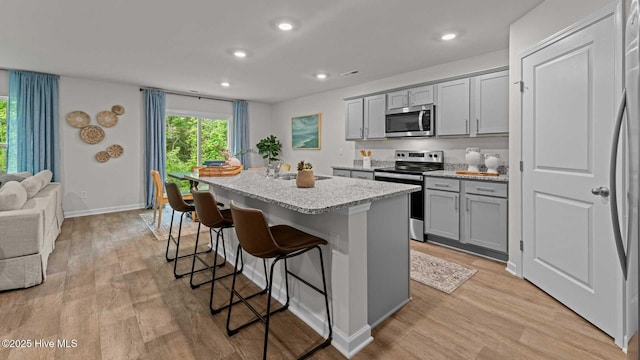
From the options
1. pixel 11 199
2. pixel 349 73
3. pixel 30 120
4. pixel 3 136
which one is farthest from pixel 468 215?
pixel 3 136

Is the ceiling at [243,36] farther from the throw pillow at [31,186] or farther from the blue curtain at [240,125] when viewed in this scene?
the blue curtain at [240,125]

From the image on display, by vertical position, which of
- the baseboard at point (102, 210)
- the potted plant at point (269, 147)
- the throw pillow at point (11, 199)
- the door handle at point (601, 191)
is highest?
the potted plant at point (269, 147)

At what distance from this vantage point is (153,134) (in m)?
5.78

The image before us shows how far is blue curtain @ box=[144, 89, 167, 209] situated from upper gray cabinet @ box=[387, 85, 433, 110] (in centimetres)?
438

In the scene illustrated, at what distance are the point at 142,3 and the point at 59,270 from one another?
2621 millimetres

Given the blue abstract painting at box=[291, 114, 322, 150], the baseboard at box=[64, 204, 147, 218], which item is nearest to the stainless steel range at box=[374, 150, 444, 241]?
the blue abstract painting at box=[291, 114, 322, 150]

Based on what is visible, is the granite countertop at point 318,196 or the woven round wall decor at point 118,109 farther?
the woven round wall decor at point 118,109

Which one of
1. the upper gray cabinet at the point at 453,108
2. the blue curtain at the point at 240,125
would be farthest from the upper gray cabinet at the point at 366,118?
the blue curtain at the point at 240,125

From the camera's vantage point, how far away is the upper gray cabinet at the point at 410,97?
407 cm

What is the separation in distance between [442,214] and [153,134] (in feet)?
17.5

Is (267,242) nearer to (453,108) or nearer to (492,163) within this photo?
(492,163)

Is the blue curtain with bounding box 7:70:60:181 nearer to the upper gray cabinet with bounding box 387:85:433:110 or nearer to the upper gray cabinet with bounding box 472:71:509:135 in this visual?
the upper gray cabinet with bounding box 387:85:433:110

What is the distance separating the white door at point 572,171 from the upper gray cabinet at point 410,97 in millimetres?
1487

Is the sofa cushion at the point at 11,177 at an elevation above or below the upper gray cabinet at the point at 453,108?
below
